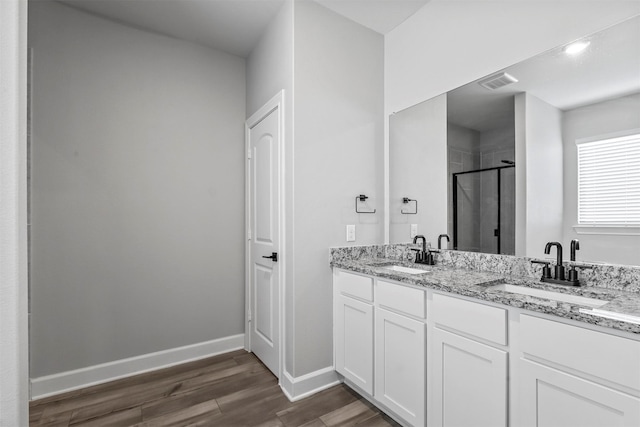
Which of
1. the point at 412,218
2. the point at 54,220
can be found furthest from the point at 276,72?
the point at 54,220

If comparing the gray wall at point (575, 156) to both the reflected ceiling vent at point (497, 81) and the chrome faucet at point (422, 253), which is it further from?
the chrome faucet at point (422, 253)

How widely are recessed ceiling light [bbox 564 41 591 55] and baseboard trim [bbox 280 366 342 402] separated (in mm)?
2351

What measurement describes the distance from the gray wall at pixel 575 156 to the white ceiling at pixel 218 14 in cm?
139

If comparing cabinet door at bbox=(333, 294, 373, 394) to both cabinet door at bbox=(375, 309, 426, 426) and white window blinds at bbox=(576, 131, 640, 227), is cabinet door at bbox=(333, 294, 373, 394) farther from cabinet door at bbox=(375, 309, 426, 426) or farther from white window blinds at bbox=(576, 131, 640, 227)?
white window blinds at bbox=(576, 131, 640, 227)

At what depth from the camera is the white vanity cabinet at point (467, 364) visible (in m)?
1.27

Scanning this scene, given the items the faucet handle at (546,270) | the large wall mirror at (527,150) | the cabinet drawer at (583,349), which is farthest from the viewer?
the faucet handle at (546,270)

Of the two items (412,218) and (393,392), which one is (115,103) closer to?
(412,218)

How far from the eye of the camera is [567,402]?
42.1 inches

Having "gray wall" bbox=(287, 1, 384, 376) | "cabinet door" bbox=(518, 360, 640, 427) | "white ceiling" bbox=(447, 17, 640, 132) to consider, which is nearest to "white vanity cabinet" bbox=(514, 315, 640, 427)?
"cabinet door" bbox=(518, 360, 640, 427)

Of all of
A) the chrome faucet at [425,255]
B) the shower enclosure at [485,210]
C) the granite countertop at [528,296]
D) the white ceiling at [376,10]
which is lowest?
the granite countertop at [528,296]

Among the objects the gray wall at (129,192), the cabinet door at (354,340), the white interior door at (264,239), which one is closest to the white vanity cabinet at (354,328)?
the cabinet door at (354,340)

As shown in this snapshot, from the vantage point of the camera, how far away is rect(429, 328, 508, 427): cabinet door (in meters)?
1.27

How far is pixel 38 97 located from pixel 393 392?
3004 millimetres

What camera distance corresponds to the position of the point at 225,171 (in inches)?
112
